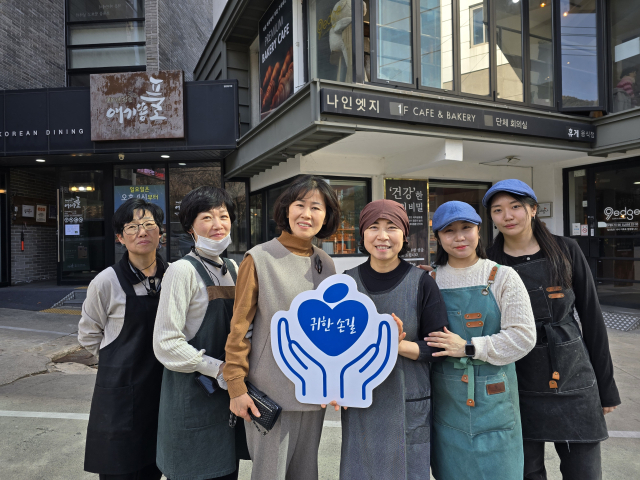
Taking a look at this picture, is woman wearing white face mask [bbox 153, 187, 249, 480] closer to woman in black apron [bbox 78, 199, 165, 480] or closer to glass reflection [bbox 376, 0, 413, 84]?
woman in black apron [bbox 78, 199, 165, 480]

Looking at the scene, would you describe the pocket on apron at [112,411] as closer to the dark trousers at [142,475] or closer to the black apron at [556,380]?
the dark trousers at [142,475]

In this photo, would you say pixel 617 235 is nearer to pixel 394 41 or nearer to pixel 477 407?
pixel 394 41

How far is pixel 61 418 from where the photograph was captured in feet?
11.4

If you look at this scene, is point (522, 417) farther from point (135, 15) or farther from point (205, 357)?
point (135, 15)

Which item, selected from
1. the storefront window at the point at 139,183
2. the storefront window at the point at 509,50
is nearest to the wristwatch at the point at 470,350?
the storefront window at the point at 509,50

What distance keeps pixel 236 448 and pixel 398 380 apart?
2.99 ft

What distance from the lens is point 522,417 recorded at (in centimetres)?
186

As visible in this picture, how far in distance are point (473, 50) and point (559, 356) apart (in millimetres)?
6265

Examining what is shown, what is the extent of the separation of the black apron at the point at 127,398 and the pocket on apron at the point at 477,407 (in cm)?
140

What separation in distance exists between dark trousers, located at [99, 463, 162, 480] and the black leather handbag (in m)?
0.82

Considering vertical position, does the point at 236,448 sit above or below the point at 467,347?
below

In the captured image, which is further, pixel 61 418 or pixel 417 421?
pixel 61 418

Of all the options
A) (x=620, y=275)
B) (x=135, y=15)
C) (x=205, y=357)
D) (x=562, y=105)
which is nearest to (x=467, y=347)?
(x=205, y=357)

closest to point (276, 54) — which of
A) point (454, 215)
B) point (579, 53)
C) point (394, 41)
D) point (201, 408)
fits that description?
point (394, 41)
